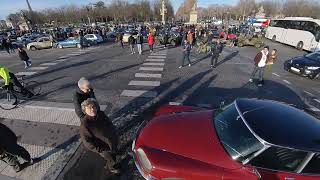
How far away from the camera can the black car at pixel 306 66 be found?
11.8 meters

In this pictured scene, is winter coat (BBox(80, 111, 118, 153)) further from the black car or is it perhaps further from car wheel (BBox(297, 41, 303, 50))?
car wheel (BBox(297, 41, 303, 50))

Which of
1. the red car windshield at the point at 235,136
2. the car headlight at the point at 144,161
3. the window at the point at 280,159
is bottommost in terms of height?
the car headlight at the point at 144,161

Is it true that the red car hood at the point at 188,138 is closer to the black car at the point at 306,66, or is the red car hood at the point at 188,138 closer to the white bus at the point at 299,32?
the black car at the point at 306,66

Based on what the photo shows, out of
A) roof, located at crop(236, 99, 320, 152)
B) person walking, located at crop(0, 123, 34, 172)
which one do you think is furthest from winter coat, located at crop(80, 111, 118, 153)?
→ roof, located at crop(236, 99, 320, 152)

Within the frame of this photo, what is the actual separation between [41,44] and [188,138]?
26.9 meters

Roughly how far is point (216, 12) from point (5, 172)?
11902cm

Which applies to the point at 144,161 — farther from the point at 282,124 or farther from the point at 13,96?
the point at 13,96

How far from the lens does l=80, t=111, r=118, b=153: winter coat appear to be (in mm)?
4137

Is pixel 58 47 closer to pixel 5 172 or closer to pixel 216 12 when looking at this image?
pixel 5 172

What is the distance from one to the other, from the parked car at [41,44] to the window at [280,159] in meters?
27.7

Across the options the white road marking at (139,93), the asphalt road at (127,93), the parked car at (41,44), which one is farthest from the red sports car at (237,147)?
the parked car at (41,44)

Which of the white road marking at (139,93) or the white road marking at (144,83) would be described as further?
the white road marking at (144,83)

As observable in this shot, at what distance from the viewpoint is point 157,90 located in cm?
965

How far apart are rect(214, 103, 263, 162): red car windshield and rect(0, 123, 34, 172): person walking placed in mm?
3840
